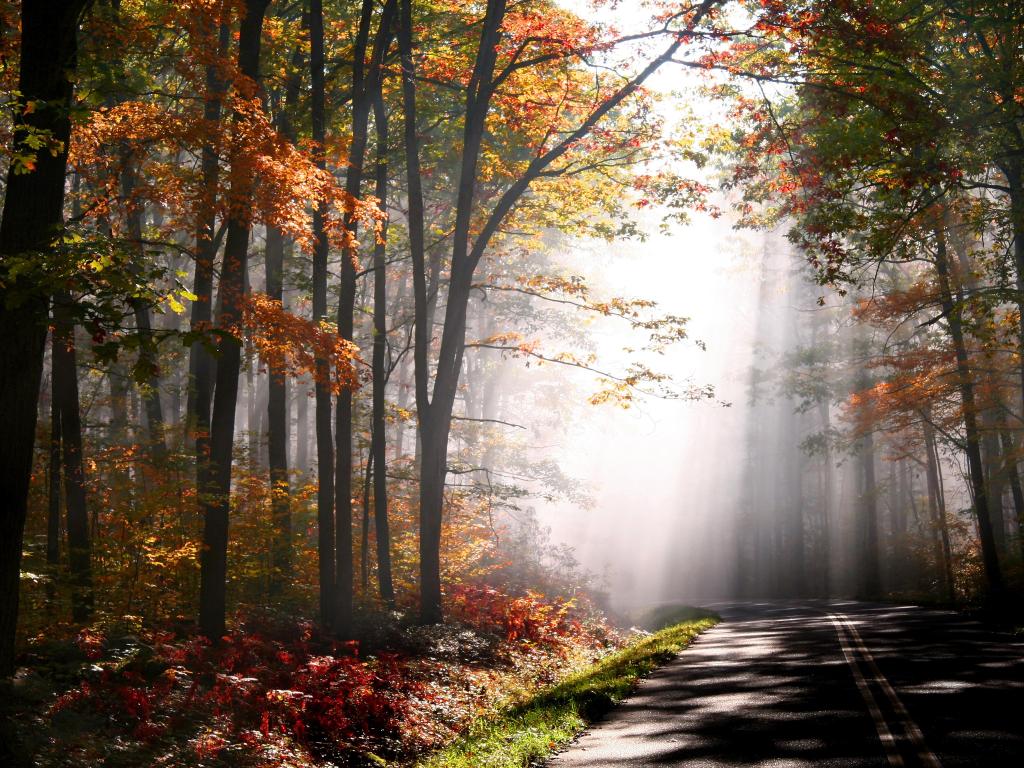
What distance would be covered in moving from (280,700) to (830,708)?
596 cm

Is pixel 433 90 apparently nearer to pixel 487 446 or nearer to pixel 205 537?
pixel 205 537

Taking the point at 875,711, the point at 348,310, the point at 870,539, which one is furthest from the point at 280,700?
the point at 870,539

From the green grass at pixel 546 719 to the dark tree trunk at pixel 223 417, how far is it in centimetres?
449

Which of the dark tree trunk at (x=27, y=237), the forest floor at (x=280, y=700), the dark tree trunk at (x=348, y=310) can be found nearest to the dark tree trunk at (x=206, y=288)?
the forest floor at (x=280, y=700)

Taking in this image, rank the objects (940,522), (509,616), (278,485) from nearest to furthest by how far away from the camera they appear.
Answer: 1. (278,485)
2. (509,616)
3. (940,522)

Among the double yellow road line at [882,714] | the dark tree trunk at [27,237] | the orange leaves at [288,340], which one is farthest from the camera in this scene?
the orange leaves at [288,340]

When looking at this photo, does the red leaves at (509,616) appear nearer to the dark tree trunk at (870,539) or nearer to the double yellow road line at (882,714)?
the double yellow road line at (882,714)

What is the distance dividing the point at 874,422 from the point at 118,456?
24.4 meters

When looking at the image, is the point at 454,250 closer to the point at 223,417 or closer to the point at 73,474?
the point at 223,417

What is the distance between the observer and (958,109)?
1573 centimetres

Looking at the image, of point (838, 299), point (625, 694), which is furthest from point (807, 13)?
point (838, 299)

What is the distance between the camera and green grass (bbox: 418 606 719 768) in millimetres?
8062

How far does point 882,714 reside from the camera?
329 inches

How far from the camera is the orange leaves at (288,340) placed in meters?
11.9
